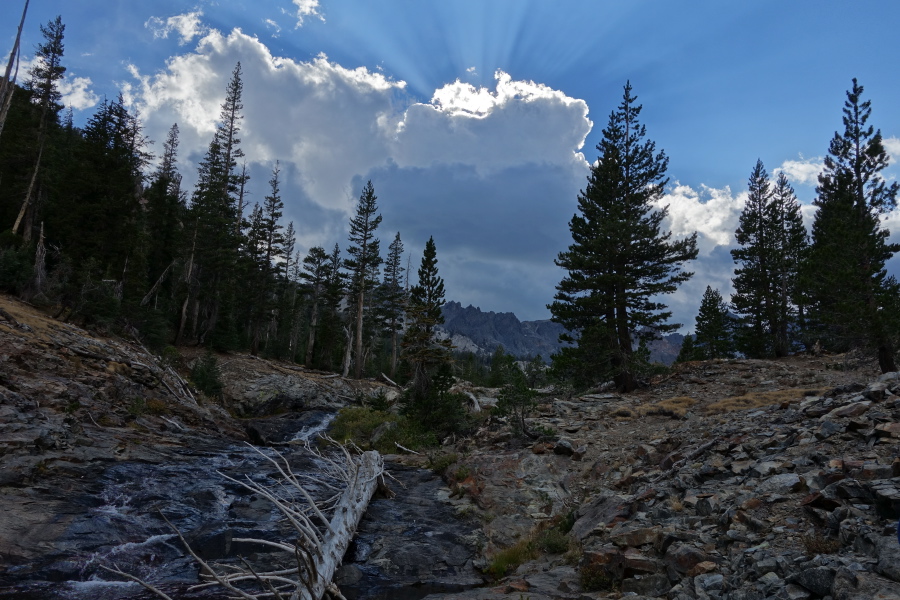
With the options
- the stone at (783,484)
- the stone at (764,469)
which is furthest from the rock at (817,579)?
the stone at (764,469)

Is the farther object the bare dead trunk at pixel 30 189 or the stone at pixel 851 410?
the bare dead trunk at pixel 30 189

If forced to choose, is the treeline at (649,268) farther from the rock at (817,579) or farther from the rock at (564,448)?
the rock at (817,579)

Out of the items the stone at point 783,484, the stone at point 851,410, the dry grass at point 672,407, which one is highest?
the stone at point 851,410

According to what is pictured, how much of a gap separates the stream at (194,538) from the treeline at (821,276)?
1885cm

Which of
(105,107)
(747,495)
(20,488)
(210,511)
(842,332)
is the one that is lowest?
(210,511)

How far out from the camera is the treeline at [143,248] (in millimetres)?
23328

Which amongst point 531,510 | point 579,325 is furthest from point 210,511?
point 579,325

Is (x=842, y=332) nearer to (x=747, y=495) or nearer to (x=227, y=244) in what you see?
(x=747, y=495)

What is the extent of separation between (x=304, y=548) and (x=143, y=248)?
33622mm

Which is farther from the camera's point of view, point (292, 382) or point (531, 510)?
point (292, 382)

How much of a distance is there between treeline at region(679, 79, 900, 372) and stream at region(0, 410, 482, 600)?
61.8 feet

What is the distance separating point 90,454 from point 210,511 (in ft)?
14.3

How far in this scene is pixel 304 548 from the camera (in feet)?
17.5

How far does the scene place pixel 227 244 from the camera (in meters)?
39.3
